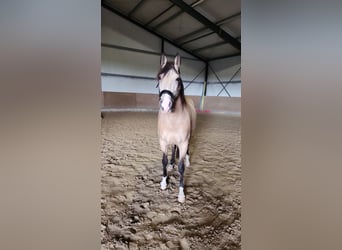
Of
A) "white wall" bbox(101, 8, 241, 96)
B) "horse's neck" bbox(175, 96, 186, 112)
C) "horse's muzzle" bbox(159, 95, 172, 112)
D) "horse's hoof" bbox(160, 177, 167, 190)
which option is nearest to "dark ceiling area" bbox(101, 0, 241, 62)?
"white wall" bbox(101, 8, 241, 96)

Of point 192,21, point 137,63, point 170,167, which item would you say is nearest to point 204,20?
point 192,21

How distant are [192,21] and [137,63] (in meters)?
2.97

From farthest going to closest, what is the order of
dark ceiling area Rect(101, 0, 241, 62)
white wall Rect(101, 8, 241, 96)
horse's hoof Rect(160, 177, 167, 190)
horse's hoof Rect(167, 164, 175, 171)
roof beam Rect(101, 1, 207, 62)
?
white wall Rect(101, 8, 241, 96) → roof beam Rect(101, 1, 207, 62) → dark ceiling area Rect(101, 0, 241, 62) → horse's hoof Rect(167, 164, 175, 171) → horse's hoof Rect(160, 177, 167, 190)

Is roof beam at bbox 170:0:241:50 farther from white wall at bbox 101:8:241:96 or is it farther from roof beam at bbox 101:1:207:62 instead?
roof beam at bbox 101:1:207:62

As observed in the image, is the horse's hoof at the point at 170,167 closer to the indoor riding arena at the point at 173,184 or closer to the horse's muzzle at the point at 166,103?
the indoor riding arena at the point at 173,184

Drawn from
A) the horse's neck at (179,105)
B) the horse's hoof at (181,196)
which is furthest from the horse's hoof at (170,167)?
the horse's neck at (179,105)

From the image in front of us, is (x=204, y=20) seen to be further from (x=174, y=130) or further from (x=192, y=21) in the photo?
(x=174, y=130)

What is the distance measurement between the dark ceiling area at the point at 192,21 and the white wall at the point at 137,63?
1.05 ft

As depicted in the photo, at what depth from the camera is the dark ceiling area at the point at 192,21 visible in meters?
5.88

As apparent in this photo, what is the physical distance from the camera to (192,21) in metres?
6.86

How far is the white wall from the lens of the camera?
759cm

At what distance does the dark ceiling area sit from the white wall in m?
0.32
